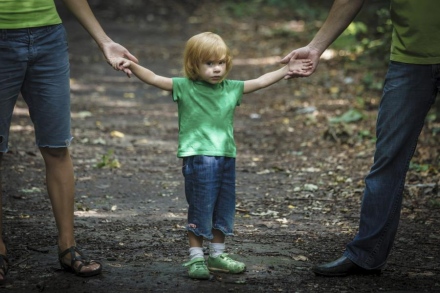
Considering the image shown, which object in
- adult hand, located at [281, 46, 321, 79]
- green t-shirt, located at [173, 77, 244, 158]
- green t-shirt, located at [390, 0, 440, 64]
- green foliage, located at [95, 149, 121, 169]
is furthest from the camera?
green foliage, located at [95, 149, 121, 169]

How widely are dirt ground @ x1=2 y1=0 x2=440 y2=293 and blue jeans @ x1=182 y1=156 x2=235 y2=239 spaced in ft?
1.08

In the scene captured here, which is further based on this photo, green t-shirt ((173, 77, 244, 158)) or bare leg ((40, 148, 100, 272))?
bare leg ((40, 148, 100, 272))

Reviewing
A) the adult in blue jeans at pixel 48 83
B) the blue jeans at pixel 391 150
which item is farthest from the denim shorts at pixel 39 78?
the blue jeans at pixel 391 150

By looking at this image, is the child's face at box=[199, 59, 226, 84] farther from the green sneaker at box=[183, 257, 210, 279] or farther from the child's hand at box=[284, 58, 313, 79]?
the green sneaker at box=[183, 257, 210, 279]

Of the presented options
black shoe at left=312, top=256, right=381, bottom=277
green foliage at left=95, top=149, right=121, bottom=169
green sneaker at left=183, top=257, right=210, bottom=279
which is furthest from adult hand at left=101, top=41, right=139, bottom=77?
green foliage at left=95, top=149, right=121, bottom=169

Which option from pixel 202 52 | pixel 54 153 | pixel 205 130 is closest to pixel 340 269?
pixel 205 130

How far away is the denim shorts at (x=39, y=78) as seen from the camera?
16.4 feet

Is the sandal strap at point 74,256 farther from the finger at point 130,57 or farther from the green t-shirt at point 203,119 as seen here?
the finger at point 130,57

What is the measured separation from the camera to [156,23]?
23703 mm

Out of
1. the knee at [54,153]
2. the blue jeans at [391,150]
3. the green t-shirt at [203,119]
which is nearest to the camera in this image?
the blue jeans at [391,150]

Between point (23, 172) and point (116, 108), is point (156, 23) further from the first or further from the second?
point (23, 172)

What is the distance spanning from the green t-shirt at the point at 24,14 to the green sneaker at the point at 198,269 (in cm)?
169

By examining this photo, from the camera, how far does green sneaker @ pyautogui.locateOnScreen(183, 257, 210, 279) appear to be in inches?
201

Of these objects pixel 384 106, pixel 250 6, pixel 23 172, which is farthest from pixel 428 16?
pixel 250 6
